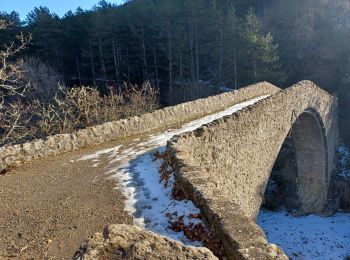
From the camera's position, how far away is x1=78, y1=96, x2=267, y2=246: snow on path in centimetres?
541

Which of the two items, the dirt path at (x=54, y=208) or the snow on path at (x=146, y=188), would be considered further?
the snow on path at (x=146, y=188)

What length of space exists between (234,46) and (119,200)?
95.1 feet

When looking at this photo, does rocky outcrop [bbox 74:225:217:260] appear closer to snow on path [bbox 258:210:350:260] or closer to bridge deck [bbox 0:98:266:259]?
bridge deck [bbox 0:98:266:259]

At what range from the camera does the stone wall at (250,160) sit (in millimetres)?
4415

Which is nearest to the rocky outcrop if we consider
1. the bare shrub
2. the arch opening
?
the bare shrub

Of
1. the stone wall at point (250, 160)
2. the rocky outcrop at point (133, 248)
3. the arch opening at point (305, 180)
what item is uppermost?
the rocky outcrop at point (133, 248)

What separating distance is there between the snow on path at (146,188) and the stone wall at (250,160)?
0.37 metres

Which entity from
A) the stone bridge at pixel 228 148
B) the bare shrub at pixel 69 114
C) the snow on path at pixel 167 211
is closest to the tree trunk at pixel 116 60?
the bare shrub at pixel 69 114

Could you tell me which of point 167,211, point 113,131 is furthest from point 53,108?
point 167,211

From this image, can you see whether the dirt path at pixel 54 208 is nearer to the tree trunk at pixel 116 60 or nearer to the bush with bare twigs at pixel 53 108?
the bush with bare twigs at pixel 53 108

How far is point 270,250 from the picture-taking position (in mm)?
3629

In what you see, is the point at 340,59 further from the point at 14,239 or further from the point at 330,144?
the point at 14,239

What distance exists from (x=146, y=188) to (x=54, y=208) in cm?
161

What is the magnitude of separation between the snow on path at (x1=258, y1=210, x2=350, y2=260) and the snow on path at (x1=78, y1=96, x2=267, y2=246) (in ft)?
30.7
